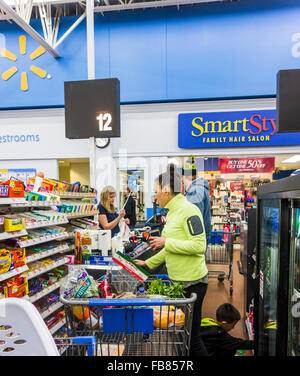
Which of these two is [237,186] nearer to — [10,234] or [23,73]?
→ [23,73]

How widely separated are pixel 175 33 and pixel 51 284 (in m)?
6.99

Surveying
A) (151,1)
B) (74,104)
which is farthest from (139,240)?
(151,1)

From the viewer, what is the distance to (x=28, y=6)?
18.7ft

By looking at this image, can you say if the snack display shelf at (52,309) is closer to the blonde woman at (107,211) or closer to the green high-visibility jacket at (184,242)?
the blonde woman at (107,211)

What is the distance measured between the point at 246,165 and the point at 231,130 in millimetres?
2318

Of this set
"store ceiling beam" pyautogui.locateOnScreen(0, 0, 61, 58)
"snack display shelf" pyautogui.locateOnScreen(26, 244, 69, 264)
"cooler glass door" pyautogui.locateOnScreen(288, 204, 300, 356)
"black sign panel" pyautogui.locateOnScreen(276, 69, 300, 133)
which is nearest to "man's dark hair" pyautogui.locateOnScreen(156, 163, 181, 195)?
"cooler glass door" pyautogui.locateOnScreen(288, 204, 300, 356)

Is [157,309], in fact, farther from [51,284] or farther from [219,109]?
[219,109]

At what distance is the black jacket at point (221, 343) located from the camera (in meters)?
2.19

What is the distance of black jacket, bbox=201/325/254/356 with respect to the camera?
86.0 inches

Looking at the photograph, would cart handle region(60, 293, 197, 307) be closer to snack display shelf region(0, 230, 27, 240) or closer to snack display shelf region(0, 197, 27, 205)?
snack display shelf region(0, 230, 27, 240)

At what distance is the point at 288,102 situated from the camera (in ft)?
12.9

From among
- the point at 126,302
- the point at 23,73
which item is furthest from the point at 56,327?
the point at 23,73

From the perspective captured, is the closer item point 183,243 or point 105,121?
point 183,243
